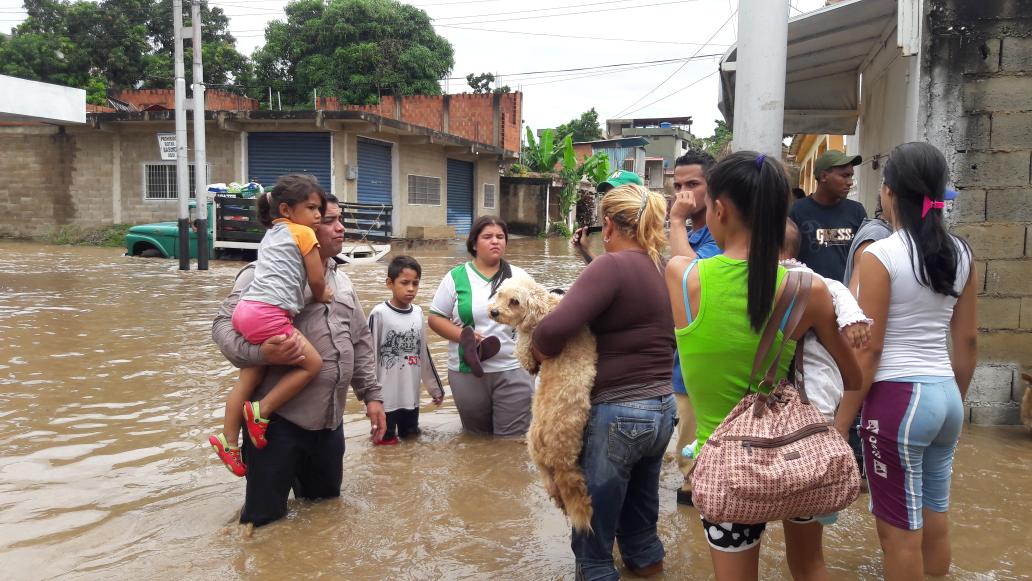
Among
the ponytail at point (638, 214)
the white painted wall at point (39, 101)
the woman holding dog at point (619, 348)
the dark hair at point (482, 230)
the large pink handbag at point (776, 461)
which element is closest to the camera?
the large pink handbag at point (776, 461)

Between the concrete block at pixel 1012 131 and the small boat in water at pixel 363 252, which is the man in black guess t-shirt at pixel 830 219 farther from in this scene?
the small boat in water at pixel 363 252

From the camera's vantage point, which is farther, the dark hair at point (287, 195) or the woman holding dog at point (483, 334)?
the woman holding dog at point (483, 334)

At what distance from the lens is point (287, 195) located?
3.84 m

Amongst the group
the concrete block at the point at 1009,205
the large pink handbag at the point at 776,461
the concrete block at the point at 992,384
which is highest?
the concrete block at the point at 1009,205

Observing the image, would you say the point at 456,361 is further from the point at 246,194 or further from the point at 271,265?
the point at 246,194

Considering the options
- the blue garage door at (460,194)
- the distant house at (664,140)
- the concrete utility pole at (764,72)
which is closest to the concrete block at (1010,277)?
the concrete utility pole at (764,72)

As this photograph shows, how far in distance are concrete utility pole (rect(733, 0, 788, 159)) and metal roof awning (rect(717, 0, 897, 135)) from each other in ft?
2.30

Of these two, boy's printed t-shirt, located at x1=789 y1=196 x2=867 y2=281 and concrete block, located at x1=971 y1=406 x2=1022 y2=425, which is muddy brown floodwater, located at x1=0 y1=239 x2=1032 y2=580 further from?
boy's printed t-shirt, located at x1=789 y1=196 x2=867 y2=281

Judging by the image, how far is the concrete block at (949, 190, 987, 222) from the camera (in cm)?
563

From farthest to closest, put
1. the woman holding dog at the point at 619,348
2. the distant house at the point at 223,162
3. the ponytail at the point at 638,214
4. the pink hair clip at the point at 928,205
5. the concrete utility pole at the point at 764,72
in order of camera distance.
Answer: the distant house at the point at 223,162, the concrete utility pole at the point at 764,72, the ponytail at the point at 638,214, the woman holding dog at the point at 619,348, the pink hair clip at the point at 928,205

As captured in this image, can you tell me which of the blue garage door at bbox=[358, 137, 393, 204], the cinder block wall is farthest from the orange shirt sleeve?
the blue garage door at bbox=[358, 137, 393, 204]

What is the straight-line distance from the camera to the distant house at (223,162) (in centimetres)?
2139

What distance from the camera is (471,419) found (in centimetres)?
571

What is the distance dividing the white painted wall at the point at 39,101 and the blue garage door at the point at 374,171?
6989 millimetres
